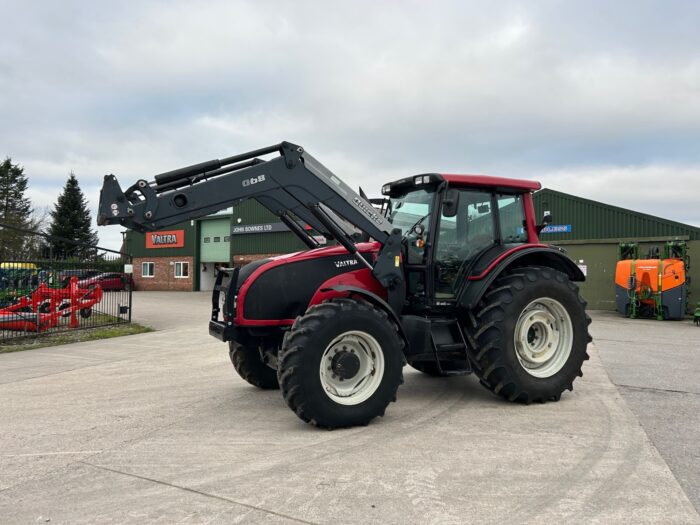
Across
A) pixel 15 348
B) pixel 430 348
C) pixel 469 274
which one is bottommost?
pixel 15 348

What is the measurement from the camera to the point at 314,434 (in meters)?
4.56

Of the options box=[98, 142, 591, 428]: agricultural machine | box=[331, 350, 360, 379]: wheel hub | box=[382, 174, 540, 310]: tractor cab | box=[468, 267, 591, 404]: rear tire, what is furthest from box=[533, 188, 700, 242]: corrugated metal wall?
box=[331, 350, 360, 379]: wheel hub

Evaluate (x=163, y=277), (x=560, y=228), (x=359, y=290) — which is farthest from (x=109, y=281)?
(x=163, y=277)

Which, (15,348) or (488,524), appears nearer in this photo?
(488,524)

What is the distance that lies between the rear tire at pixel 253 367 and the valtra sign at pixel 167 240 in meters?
33.4

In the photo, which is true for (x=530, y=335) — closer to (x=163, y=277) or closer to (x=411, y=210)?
(x=411, y=210)

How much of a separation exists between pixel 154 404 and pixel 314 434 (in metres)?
2.33

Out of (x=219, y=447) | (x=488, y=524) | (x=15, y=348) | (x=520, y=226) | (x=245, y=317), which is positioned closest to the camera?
(x=488, y=524)

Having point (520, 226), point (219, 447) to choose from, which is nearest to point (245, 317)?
point (219, 447)

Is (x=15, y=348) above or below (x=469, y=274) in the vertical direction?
below

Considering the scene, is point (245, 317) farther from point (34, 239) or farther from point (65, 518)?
point (34, 239)

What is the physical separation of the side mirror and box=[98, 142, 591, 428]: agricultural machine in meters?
0.01

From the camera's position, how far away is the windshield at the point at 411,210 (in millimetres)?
5887

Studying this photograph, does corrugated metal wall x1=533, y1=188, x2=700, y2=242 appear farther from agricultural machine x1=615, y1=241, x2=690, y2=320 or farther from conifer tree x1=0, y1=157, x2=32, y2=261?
conifer tree x1=0, y1=157, x2=32, y2=261
